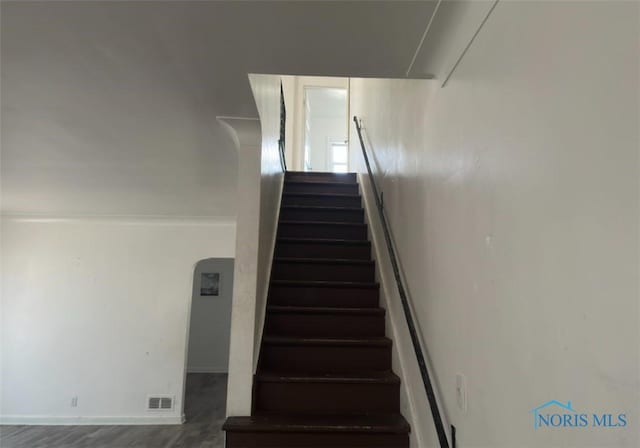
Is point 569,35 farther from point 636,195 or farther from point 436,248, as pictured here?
point 436,248

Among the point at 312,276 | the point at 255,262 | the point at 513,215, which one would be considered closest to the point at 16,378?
the point at 312,276

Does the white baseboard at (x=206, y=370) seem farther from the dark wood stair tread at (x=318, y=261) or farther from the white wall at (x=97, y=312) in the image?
the dark wood stair tread at (x=318, y=261)

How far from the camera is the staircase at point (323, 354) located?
1956 millimetres

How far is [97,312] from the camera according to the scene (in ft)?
16.0

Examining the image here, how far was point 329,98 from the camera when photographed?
742 cm

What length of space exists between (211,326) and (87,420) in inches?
134

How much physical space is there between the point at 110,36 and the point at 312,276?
214cm

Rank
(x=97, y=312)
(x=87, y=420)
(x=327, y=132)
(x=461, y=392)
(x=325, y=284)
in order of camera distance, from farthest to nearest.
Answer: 1. (x=327, y=132)
2. (x=97, y=312)
3. (x=87, y=420)
4. (x=325, y=284)
5. (x=461, y=392)

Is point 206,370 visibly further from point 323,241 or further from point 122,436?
point 323,241

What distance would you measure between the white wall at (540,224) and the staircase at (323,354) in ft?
2.41

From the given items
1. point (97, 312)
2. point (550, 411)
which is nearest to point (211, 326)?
point (97, 312)

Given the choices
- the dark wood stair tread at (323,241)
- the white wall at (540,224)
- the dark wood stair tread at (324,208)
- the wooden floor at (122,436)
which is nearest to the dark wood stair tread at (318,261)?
the dark wood stair tread at (323,241)

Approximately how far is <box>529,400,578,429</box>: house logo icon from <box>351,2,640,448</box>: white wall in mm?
17

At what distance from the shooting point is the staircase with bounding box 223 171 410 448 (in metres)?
1.96
